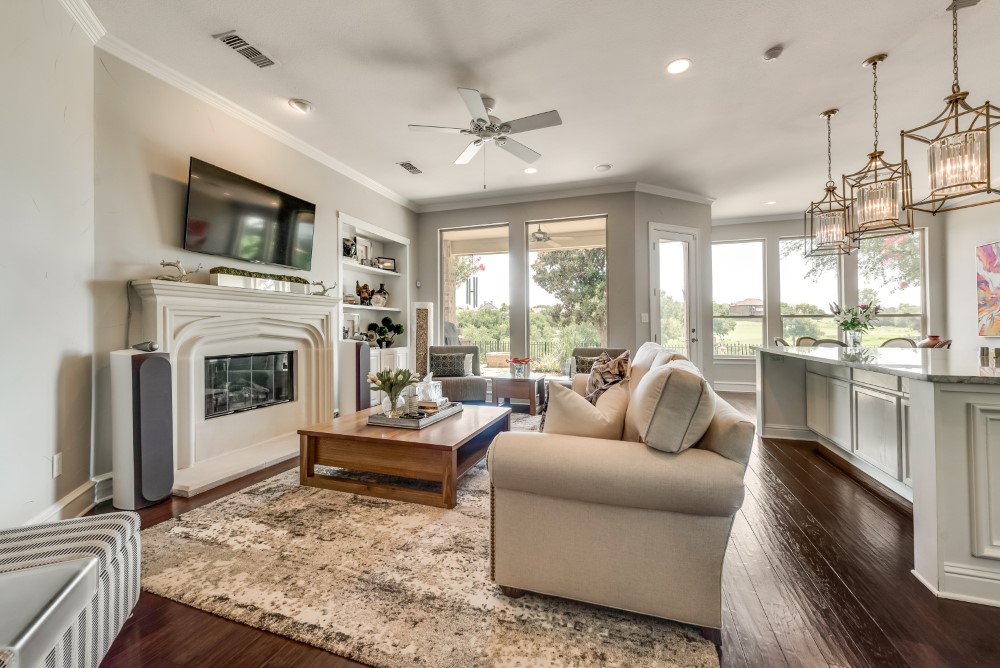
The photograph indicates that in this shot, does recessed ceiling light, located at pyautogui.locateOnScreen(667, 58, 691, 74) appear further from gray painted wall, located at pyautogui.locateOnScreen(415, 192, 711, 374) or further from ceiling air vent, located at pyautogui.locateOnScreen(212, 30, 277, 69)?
ceiling air vent, located at pyautogui.locateOnScreen(212, 30, 277, 69)

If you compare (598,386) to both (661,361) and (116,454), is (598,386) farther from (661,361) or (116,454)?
(116,454)

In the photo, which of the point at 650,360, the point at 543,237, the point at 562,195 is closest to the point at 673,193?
the point at 562,195

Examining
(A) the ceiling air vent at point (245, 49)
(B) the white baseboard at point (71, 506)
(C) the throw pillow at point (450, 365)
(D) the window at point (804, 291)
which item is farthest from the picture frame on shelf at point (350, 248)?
(D) the window at point (804, 291)

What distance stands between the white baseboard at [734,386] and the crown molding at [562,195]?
10.1ft

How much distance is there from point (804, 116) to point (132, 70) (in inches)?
204

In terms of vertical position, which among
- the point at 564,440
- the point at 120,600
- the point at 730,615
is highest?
the point at 564,440

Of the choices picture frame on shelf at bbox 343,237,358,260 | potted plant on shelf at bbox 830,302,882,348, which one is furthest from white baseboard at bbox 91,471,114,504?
potted plant on shelf at bbox 830,302,882,348

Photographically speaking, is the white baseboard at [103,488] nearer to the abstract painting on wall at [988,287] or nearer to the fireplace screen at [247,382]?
the fireplace screen at [247,382]

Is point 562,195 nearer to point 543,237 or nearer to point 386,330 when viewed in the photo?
point 543,237

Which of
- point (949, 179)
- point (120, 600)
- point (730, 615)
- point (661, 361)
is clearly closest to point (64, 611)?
point (120, 600)

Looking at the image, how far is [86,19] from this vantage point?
2324 millimetres

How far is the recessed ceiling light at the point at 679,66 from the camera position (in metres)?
2.79

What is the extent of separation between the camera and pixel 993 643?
1351 mm

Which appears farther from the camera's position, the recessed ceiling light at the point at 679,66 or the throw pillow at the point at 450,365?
the throw pillow at the point at 450,365
